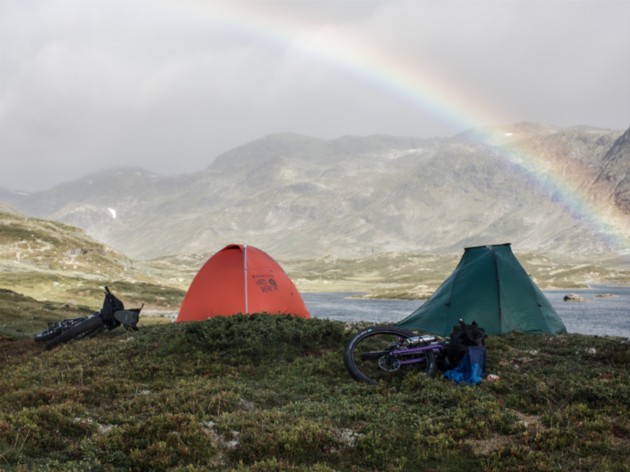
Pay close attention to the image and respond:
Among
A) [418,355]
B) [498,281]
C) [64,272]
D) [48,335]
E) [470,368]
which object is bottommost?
[470,368]

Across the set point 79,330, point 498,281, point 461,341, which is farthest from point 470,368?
point 79,330

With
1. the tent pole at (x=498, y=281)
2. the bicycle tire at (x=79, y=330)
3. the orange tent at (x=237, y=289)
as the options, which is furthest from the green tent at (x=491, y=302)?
the bicycle tire at (x=79, y=330)

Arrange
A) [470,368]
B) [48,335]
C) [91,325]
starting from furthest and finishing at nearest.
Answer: [91,325]
[48,335]
[470,368]

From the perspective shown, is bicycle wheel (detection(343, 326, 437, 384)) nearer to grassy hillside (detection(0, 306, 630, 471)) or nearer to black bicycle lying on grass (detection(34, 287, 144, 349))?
grassy hillside (detection(0, 306, 630, 471))

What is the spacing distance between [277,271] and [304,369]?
423 inches

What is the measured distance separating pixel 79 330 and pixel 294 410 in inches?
507

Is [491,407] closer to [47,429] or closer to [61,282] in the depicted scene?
[47,429]

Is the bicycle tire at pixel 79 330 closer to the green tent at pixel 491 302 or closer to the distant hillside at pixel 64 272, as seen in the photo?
the green tent at pixel 491 302

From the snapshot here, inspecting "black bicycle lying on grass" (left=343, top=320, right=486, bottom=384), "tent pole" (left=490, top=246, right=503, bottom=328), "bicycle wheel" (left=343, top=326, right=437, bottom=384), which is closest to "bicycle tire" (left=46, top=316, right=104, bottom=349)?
"bicycle wheel" (left=343, top=326, right=437, bottom=384)

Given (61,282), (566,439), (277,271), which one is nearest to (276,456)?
(566,439)

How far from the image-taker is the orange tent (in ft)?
77.0

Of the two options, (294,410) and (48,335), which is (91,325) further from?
(294,410)

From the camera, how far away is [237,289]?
23.6 m

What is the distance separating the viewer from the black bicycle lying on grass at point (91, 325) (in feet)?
67.3
